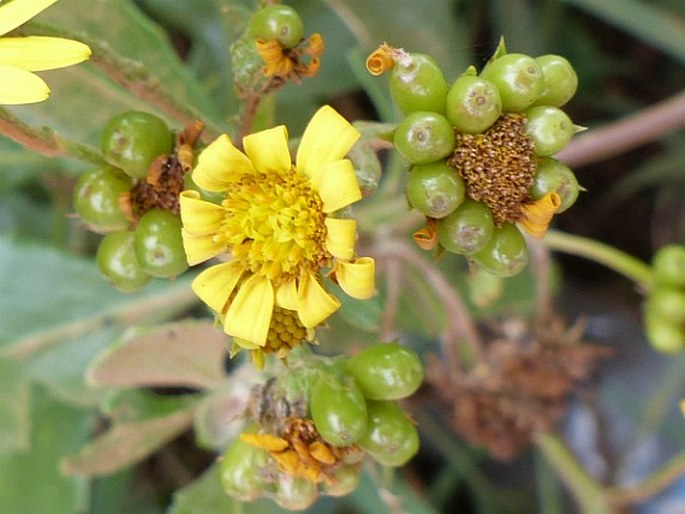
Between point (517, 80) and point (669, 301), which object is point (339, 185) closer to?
point (517, 80)

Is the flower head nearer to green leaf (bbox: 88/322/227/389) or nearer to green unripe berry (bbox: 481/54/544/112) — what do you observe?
green unripe berry (bbox: 481/54/544/112)

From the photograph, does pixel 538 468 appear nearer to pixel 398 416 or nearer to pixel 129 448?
pixel 129 448

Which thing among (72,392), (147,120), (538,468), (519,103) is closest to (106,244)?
(147,120)

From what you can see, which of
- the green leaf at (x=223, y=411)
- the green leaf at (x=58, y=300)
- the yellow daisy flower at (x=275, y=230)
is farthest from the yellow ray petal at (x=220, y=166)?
the green leaf at (x=58, y=300)

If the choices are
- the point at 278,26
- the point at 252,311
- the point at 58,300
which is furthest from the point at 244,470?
the point at 58,300

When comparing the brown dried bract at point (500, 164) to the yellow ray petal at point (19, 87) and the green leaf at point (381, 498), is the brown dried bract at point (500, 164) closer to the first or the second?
the yellow ray petal at point (19, 87)
